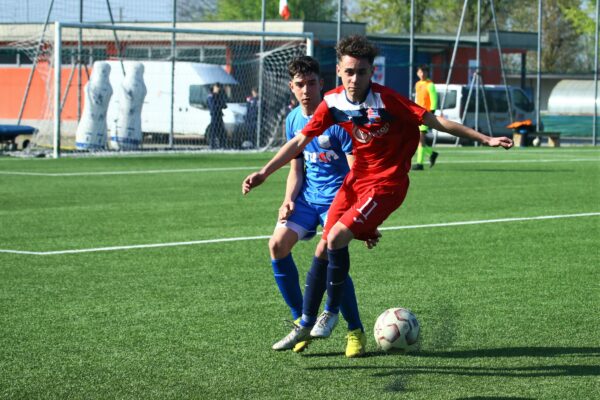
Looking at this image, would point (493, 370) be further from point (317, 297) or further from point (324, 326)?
point (317, 297)

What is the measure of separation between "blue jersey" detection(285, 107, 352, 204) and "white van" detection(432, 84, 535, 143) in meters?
28.5

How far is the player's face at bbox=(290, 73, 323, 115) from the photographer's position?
21.6 ft

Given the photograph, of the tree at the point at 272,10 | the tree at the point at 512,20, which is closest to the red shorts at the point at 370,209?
the tree at the point at 512,20

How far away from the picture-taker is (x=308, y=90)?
662cm

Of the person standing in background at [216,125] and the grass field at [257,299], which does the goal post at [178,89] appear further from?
the grass field at [257,299]

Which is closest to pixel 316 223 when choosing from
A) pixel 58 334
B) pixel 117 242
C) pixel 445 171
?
pixel 58 334

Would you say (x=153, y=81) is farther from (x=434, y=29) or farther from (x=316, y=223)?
(x=434, y=29)

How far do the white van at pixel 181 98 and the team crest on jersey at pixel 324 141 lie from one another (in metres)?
20.5

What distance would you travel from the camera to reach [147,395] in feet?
17.2

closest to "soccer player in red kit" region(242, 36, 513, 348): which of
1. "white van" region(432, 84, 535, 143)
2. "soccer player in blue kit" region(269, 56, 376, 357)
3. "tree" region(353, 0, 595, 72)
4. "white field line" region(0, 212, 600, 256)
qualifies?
"soccer player in blue kit" region(269, 56, 376, 357)

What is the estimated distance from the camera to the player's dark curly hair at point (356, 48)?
234 inches

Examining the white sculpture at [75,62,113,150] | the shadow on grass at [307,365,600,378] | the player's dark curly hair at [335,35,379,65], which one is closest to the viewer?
the shadow on grass at [307,365,600,378]

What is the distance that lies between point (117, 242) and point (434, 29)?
61534 millimetres

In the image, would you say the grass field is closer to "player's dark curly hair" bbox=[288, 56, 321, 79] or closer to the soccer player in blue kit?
the soccer player in blue kit
